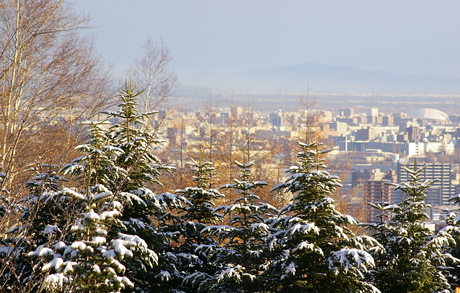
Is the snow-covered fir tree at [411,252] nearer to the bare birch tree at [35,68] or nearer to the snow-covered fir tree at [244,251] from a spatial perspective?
the snow-covered fir tree at [244,251]

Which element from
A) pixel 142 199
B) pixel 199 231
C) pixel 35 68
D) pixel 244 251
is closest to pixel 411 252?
pixel 244 251

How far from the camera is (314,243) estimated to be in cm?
856

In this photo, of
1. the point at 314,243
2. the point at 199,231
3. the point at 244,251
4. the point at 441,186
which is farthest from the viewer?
the point at 441,186

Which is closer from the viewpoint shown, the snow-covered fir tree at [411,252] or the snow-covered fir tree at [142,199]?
the snow-covered fir tree at [142,199]

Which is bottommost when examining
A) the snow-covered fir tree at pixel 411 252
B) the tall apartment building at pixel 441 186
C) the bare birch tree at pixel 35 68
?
the tall apartment building at pixel 441 186

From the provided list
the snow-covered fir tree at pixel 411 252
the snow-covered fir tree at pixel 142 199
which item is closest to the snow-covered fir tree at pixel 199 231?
the snow-covered fir tree at pixel 142 199

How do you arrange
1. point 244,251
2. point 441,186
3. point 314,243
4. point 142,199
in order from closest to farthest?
point 314,243
point 142,199
point 244,251
point 441,186

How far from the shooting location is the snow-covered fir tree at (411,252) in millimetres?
8969

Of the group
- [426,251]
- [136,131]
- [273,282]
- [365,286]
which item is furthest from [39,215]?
[426,251]

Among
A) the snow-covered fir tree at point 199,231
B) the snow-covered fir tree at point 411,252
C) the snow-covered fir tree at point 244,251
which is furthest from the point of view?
the snow-covered fir tree at point 199,231

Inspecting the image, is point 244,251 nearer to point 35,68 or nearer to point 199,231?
point 199,231

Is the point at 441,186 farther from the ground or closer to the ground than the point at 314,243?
closer to the ground

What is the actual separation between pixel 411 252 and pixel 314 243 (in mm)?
2311

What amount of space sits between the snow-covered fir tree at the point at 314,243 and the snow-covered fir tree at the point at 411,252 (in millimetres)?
Answer: 1031
